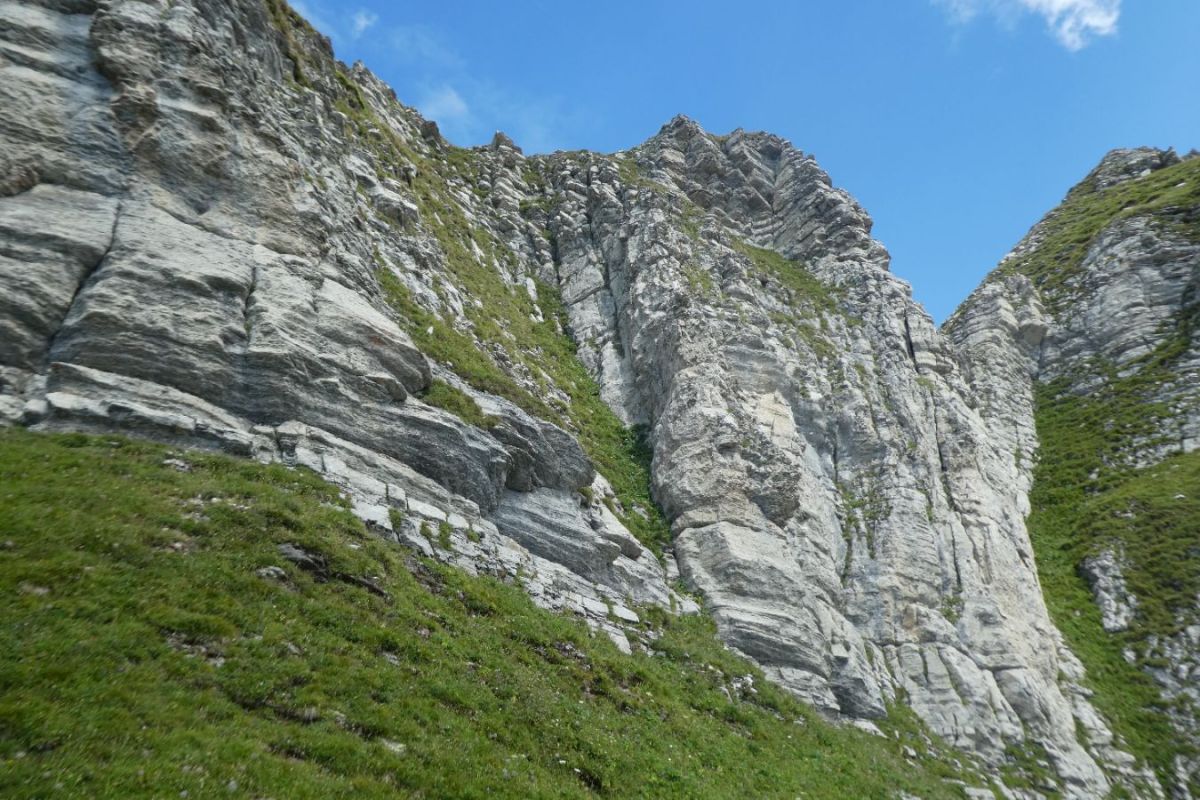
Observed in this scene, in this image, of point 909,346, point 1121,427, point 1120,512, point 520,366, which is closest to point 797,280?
point 909,346

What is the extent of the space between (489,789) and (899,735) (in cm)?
2368

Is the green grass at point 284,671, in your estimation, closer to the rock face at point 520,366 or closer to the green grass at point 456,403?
the rock face at point 520,366

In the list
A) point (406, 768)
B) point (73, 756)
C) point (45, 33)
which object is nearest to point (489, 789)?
point (406, 768)

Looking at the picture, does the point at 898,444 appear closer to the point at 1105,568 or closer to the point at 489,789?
the point at 1105,568

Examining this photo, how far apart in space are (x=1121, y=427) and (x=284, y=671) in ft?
216

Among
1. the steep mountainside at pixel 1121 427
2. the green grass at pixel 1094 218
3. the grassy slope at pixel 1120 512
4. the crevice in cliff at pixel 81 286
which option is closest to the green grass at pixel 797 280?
the steep mountainside at pixel 1121 427

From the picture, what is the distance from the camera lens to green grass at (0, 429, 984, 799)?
28.7 feet

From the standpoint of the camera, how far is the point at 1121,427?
178 ft

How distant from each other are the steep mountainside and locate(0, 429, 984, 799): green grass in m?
26.0

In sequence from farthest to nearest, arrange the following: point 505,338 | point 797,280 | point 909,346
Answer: point 797,280 < point 909,346 < point 505,338

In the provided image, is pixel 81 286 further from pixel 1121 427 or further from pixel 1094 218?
pixel 1094 218

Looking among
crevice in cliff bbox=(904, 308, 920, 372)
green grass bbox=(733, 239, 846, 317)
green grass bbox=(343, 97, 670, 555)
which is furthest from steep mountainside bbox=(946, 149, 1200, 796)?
green grass bbox=(343, 97, 670, 555)

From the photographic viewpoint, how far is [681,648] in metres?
23.5

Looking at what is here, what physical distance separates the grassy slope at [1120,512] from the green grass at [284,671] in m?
24.8
